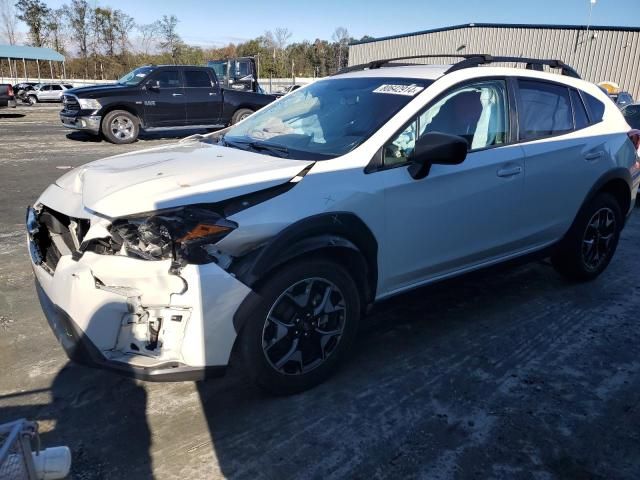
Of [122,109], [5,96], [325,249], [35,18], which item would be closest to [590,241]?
[325,249]

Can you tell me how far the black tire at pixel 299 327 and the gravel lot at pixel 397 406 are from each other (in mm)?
149

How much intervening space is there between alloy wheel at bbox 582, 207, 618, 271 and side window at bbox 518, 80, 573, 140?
0.87m

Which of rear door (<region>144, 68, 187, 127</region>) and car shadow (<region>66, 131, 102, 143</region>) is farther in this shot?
car shadow (<region>66, 131, 102, 143</region>)

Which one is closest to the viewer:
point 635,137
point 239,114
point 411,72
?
point 411,72

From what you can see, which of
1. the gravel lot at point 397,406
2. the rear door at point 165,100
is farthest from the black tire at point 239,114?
the gravel lot at point 397,406

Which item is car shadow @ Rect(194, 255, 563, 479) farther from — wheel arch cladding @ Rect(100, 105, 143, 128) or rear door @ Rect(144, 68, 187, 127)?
rear door @ Rect(144, 68, 187, 127)

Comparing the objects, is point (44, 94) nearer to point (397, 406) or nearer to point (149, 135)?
point (149, 135)

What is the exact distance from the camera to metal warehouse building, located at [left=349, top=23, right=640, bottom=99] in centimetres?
3098

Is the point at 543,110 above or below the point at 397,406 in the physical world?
above

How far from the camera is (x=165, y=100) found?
13461mm

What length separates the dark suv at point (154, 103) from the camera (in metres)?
12.4

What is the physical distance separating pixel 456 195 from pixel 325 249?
105cm

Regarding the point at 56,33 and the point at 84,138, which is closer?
the point at 84,138

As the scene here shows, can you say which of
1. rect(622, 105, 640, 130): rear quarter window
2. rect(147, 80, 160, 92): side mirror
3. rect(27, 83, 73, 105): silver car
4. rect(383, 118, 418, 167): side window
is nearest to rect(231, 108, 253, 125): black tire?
rect(147, 80, 160, 92): side mirror
